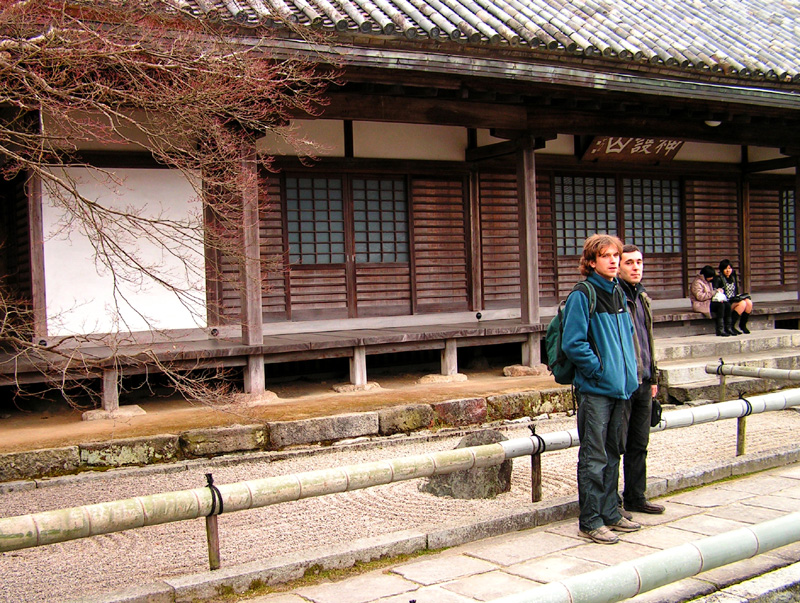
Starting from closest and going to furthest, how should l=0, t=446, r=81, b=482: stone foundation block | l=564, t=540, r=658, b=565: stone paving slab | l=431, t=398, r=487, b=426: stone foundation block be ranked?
l=564, t=540, r=658, b=565: stone paving slab < l=0, t=446, r=81, b=482: stone foundation block < l=431, t=398, r=487, b=426: stone foundation block

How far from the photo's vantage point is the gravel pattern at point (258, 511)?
4691 mm

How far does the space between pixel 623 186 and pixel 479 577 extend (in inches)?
410

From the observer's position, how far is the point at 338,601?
392 cm

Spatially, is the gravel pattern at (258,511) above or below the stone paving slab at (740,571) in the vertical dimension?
below

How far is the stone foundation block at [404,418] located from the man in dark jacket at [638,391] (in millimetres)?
3279

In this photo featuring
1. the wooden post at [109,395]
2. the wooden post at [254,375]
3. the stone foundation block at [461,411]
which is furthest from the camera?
the wooden post at [254,375]

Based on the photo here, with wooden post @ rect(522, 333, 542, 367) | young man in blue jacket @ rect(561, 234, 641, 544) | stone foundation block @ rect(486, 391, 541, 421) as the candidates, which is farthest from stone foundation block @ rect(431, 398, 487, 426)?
young man in blue jacket @ rect(561, 234, 641, 544)

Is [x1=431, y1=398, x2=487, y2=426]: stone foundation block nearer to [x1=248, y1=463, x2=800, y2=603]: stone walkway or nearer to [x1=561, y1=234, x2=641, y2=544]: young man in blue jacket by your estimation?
[x1=248, y1=463, x2=800, y2=603]: stone walkway

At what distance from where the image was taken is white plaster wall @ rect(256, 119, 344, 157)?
10156 millimetres

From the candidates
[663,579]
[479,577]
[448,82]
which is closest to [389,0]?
[448,82]

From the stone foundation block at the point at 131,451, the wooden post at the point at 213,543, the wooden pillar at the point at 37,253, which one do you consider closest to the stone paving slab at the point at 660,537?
the wooden post at the point at 213,543

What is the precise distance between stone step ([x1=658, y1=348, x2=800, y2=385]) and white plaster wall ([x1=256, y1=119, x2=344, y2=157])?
5171 mm

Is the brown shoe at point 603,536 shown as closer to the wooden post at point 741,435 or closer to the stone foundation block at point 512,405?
the wooden post at point 741,435

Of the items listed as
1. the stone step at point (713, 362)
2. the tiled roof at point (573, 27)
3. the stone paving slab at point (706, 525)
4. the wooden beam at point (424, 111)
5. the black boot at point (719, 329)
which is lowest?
the stone paving slab at point (706, 525)
